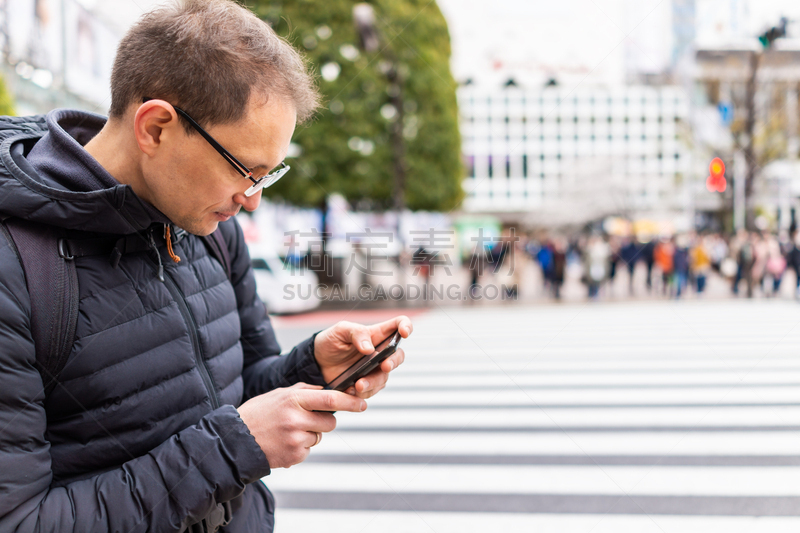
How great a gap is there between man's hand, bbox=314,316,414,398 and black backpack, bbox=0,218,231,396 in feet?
2.05

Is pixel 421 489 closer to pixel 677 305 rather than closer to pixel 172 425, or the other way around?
pixel 172 425

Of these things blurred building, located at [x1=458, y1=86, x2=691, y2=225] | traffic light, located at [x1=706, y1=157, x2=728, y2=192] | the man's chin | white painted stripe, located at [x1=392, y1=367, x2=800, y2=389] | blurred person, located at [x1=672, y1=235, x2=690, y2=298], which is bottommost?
white painted stripe, located at [x1=392, y1=367, x2=800, y2=389]

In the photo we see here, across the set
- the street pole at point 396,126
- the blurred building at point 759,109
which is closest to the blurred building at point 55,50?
the street pole at point 396,126

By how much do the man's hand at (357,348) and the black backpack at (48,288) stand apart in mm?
624

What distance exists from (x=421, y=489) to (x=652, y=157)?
254 feet

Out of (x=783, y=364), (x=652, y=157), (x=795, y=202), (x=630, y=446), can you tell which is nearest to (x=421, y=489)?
(x=630, y=446)

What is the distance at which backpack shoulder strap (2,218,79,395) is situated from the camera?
1.02 meters

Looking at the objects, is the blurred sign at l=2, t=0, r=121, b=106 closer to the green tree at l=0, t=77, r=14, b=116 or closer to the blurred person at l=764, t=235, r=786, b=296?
Result: the green tree at l=0, t=77, r=14, b=116

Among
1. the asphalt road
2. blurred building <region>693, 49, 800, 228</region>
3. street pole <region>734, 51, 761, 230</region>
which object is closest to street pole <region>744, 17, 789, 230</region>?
street pole <region>734, 51, 761, 230</region>

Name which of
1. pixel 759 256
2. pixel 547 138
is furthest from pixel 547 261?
pixel 547 138

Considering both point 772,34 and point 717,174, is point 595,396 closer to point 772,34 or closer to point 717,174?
point 772,34

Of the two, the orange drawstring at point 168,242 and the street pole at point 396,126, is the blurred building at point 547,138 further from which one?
the orange drawstring at point 168,242

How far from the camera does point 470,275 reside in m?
17.6

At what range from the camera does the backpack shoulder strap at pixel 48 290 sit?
1.02m
